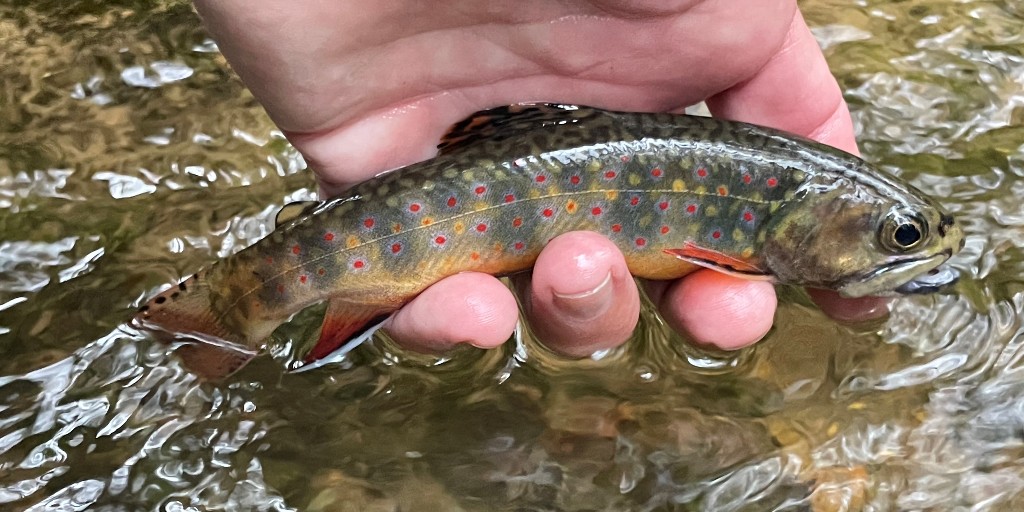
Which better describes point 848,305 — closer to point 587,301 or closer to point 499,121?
point 587,301

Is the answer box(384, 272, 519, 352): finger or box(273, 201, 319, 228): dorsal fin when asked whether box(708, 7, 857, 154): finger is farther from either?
box(273, 201, 319, 228): dorsal fin


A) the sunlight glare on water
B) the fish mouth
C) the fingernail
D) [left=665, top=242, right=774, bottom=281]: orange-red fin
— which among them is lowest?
the sunlight glare on water

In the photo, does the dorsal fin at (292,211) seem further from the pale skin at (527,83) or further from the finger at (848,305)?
the finger at (848,305)

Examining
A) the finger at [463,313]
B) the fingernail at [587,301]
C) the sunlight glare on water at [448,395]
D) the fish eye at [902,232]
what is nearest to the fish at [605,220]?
the fish eye at [902,232]

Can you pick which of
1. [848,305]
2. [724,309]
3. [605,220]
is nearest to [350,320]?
[605,220]

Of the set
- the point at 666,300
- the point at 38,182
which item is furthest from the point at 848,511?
the point at 38,182

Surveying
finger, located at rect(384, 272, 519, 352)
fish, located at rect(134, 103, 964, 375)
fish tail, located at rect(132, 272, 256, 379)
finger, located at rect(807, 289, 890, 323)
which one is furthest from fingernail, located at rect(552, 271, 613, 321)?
fish tail, located at rect(132, 272, 256, 379)

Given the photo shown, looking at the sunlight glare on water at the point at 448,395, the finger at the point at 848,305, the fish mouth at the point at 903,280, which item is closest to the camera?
the fish mouth at the point at 903,280

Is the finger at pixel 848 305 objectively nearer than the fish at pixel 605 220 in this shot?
No
